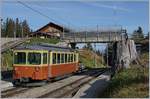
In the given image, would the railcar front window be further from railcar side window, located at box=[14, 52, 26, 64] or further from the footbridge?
the footbridge

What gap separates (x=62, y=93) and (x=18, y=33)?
9839 cm

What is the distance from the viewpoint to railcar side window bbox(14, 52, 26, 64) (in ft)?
86.3

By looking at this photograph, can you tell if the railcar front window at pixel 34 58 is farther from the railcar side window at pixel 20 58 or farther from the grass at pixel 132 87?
the grass at pixel 132 87

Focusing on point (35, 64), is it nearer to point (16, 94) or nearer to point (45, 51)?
point (45, 51)

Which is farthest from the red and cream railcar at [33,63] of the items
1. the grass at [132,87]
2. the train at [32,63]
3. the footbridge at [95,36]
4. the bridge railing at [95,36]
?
the bridge railing at [95,36]

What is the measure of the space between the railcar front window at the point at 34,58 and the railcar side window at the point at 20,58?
35 centimetres

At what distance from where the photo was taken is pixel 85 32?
62.8m

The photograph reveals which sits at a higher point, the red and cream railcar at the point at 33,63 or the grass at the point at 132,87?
the red and cream railcar at the point at 33,63

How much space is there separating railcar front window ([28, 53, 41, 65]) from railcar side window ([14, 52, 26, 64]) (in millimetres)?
355

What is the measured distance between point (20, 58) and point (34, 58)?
2.78 ft

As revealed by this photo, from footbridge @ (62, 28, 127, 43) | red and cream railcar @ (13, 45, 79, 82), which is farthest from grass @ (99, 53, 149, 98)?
footbridge @ (62, 28, 127, 43)

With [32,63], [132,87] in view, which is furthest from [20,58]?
[132,87]

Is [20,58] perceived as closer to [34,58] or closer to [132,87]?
[34,58]

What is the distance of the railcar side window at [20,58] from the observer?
26309 millimetres
